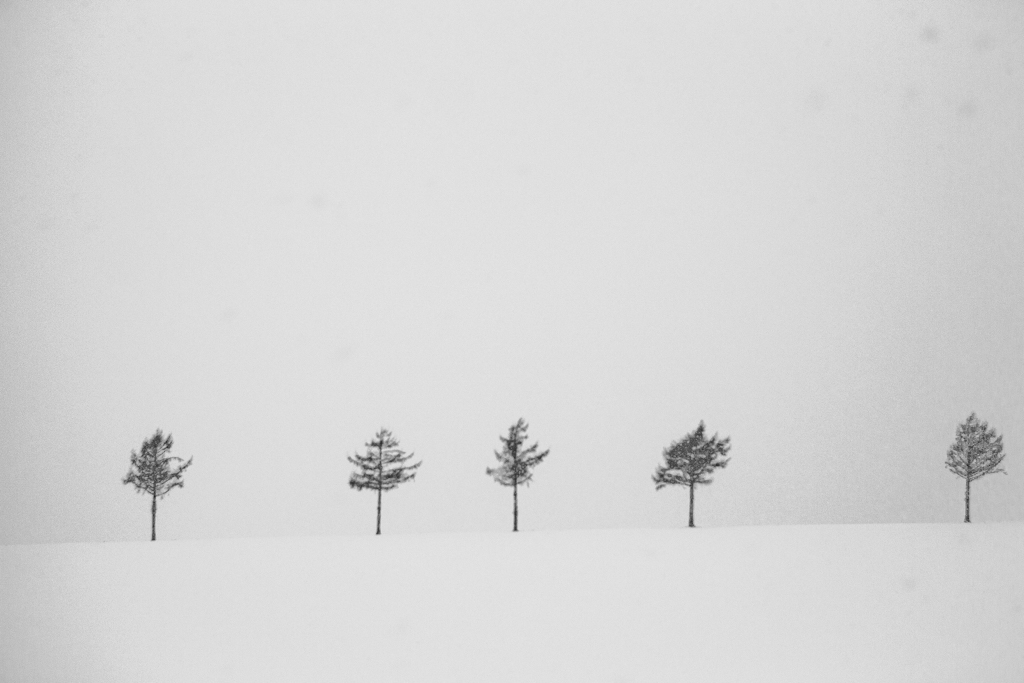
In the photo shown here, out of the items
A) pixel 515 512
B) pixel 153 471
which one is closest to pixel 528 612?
pixel 515 512

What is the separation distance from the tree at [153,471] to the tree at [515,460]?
17548 mm

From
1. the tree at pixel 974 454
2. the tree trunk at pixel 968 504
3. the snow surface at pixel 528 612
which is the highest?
the tree at pixel 974 454

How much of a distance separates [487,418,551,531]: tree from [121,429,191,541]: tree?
17.5 m

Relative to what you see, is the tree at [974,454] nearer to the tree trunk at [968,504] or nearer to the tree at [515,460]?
the tree trunk at [968,504]

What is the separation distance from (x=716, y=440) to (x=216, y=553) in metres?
26.2

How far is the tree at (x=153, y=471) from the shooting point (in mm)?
31797

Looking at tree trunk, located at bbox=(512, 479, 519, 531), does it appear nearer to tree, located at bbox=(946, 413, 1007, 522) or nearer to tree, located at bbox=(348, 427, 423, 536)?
tree, located at bbox=(348, 427, 423, 536)

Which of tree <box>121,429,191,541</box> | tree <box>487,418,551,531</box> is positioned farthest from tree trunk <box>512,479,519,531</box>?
tree <box>121,429,191,541</box>

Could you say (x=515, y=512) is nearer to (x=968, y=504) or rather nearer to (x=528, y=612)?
(x=528, y=612)

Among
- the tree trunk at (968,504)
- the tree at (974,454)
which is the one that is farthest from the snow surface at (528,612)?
the tree at (974,454)

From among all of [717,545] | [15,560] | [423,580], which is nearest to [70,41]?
[15,560]

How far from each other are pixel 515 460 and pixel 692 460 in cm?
1015

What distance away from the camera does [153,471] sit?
31.9 metres

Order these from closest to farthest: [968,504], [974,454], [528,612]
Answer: [528,612], [968,504], [974,454]
